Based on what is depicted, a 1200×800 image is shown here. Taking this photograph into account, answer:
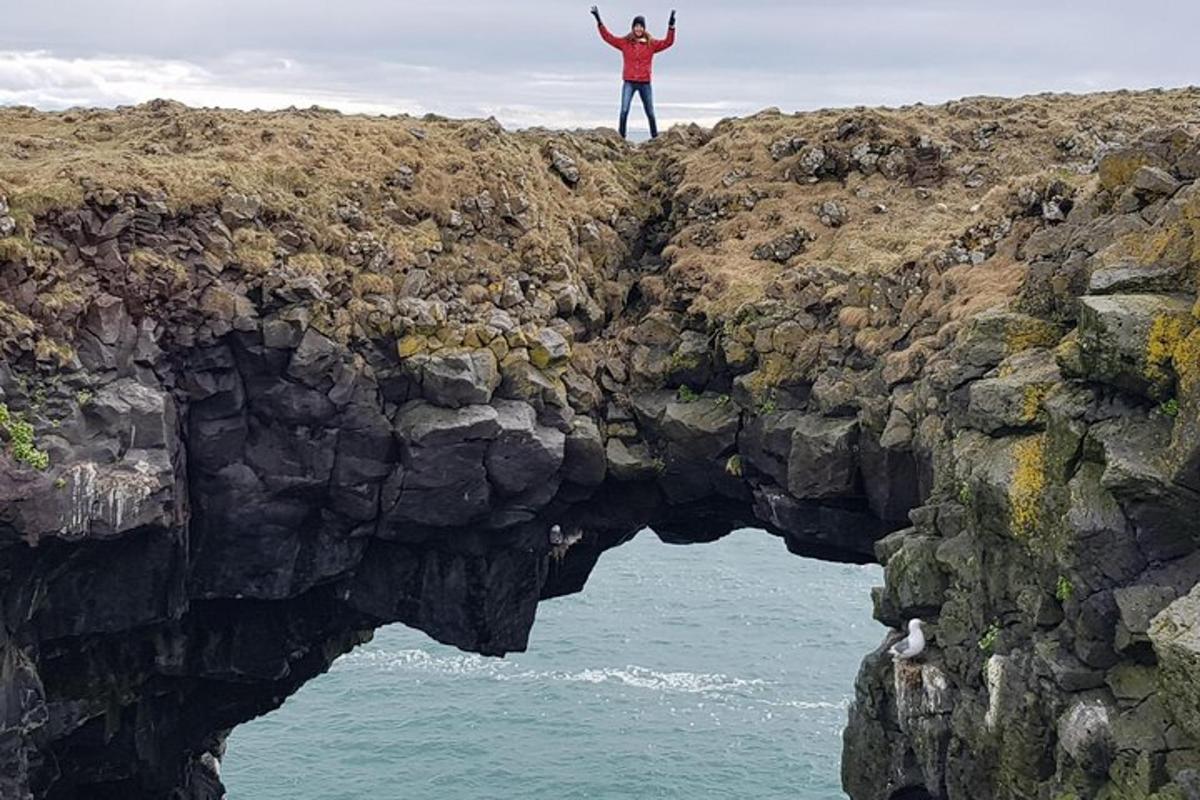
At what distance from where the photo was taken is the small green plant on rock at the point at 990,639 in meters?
21.5

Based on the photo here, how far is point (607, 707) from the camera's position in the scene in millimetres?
56875

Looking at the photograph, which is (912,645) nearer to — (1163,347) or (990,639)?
(990,639)

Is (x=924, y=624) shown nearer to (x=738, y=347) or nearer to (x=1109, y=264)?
(x=1109, y=264)

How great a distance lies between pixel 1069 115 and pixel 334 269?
2158 centimetres

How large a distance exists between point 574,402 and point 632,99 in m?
12.8

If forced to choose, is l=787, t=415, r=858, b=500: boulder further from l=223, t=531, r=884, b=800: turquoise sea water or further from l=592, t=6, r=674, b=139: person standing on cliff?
l=223, t=531, r=884, b=800: turquoise sea water

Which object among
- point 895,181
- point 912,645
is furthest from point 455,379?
point 895,181

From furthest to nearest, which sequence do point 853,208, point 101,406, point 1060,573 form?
point 853,208, point 101,406, point 1060,573

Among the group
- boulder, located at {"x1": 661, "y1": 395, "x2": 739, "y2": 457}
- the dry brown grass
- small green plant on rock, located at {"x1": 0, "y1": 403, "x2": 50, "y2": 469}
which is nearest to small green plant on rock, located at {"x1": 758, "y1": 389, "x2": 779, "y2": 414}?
boulder, located at {"x1": 661, "y1": 395, "x2": 739, "y2": 457}

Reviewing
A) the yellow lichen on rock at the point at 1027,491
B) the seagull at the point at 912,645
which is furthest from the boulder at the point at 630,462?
the yellow lichen on rock at the point at 1027,491

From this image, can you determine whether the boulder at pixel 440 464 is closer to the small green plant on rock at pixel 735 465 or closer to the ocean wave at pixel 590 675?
the small green plant on rock at pixel 735 465

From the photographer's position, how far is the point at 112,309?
2814cm

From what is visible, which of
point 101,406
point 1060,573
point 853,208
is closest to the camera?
point 1060,573

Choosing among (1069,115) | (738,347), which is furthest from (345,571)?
(1069,115)
